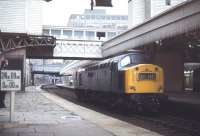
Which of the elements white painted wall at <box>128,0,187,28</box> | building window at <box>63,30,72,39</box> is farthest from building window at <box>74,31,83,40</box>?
white painted wall at <box>128,0,187,28</box>

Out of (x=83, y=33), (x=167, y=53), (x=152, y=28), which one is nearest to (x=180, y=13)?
(x=152, y=28)

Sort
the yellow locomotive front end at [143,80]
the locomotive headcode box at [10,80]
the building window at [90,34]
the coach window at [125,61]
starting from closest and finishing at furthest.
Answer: the locomotive headcode box at [10,80] → the yellow locomotive front end at [143,80] → the coach window at [125,61] → the building window at [90,34]

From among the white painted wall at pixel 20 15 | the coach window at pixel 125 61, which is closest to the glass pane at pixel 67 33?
the white painted wall at pixel 20 15

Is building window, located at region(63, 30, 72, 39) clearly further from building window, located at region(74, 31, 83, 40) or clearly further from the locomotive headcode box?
the locomotive headcode box

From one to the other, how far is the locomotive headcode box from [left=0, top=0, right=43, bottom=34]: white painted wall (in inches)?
2400

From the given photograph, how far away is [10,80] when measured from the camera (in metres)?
16.6

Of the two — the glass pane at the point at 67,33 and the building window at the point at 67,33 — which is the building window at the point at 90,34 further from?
the glass pane at the point at 67,33

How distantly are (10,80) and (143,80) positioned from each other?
27.3 ft

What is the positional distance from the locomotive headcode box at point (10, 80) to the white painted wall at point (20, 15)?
60.9 m

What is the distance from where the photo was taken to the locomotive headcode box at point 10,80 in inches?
648

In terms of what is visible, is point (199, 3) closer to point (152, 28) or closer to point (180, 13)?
point (180, 13)

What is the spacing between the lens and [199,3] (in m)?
27.6

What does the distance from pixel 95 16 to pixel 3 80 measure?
165 meters

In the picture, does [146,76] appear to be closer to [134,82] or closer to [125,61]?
[134,82]
